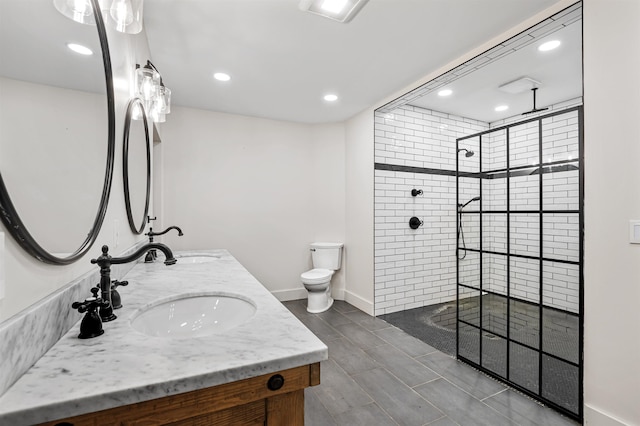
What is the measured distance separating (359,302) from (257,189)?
2027 mm

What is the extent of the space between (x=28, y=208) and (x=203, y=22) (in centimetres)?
183

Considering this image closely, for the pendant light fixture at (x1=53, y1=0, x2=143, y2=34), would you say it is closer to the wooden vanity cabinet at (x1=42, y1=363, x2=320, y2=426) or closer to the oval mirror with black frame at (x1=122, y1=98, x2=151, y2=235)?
the oval mirror with black frame at (x1=122, y1=98, x2=151, y2=235)

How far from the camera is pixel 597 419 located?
1.60 m

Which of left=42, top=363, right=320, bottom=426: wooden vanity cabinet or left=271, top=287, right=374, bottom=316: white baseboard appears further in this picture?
left=271, top=287, right=374, bottom=316: white baseboard

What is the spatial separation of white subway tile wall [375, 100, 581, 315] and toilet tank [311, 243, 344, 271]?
695 mm

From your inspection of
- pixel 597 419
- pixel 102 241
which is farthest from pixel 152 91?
pixel 597 419

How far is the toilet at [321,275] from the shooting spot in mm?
3625

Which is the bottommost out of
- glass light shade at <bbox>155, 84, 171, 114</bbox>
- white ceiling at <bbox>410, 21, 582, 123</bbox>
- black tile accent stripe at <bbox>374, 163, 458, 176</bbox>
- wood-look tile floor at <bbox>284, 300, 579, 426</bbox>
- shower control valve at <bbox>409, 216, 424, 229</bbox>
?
wood-look tile floor at <bbox>284, 300, 579, 426</bbox>

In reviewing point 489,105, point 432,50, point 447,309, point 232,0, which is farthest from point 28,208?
point 489,105

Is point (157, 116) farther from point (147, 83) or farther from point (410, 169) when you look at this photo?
point (410, 169)

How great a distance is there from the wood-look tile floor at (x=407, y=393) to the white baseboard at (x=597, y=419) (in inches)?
4.1

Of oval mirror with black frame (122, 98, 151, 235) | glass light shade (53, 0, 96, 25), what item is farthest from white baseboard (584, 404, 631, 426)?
glass light shade (53, 0, 96, 25)

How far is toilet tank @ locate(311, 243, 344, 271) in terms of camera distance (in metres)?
4.02

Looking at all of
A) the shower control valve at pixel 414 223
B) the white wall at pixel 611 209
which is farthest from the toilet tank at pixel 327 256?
the white wall at pixel 611 209
